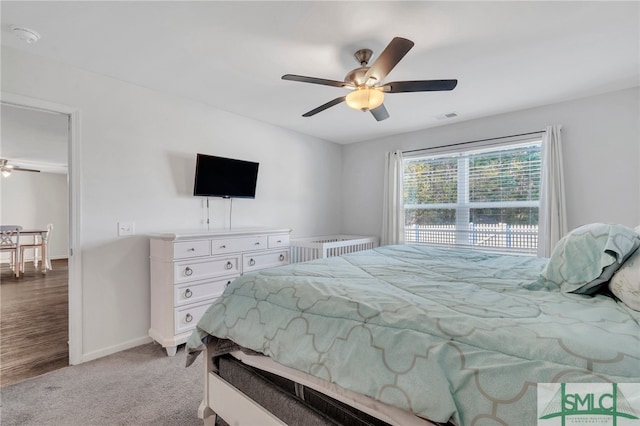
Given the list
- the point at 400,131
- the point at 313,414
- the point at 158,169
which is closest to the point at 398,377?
the point at 313,414

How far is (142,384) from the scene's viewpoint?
2049 millimetres

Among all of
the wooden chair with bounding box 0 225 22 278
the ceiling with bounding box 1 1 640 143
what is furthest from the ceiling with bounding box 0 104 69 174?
the wooden chair with bounding box 0 225 22 278

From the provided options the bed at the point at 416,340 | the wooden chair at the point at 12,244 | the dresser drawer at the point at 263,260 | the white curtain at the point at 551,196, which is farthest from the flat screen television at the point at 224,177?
the wooden chair at the point at 12,244

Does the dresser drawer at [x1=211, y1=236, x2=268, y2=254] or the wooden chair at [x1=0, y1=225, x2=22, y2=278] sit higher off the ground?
the dresser drawer at [x1=211, y1=236, x2=268, y2=254]

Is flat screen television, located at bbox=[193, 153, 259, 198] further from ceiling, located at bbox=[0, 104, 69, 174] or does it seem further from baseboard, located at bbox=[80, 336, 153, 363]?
baseboard, located at bbox=[80, 336, 153, 363]

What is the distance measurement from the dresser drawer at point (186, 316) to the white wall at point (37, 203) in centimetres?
610

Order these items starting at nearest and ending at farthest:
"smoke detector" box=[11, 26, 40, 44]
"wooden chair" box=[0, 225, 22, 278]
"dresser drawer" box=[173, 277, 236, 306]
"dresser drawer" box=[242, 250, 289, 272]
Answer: "smoke detector" box=[11, 26, 40, 44]
"dresser drawer" box=[173, 277, 236, 306]
"dresser drawer" box=[242, 250, 289, 272]
"wooden chair" box=[0, 225, 22, 278]

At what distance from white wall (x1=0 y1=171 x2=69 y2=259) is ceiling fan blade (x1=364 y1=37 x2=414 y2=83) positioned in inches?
309

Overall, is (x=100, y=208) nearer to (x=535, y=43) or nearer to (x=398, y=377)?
(x=398, y=377)

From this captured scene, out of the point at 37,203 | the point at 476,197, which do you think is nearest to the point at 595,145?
the point at 476,197

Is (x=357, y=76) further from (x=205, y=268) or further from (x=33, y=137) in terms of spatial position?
(x=33, y=137)

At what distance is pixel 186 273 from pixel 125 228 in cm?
74

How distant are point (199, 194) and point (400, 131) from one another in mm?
2957

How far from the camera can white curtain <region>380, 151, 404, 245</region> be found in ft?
14.2
